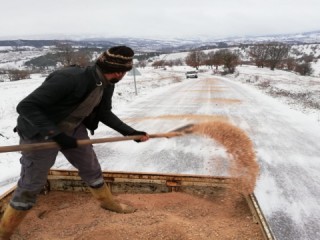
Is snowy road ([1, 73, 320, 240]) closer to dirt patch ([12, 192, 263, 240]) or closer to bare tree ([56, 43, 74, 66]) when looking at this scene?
dirt patch ([12, 192, 263, 240])

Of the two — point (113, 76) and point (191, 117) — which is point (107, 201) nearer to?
point (113, 76)

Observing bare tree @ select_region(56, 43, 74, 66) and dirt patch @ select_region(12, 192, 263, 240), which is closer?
dirt patch @ select_region(12, 192, 263, 240)

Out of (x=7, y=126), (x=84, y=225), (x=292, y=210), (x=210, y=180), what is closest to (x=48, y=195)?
(x=84, y=225)

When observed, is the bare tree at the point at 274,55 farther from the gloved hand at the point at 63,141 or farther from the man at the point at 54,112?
the gloved hand at the point at 63,141

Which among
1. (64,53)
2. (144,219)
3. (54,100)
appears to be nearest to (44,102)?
(54,100)

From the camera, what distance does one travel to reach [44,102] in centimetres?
257

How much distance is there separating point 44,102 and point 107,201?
5.07ft

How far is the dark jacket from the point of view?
254 centimetres

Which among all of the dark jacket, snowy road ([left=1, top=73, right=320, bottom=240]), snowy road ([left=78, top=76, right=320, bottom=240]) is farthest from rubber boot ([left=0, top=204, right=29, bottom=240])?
snowy road ([left=78, top=76, right=320, bottom=240])

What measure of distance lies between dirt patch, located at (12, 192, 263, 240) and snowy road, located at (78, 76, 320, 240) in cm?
61

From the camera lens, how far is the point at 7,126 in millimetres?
9641

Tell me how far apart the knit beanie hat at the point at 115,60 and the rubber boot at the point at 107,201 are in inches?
55.6

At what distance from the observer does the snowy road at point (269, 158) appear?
395 cm

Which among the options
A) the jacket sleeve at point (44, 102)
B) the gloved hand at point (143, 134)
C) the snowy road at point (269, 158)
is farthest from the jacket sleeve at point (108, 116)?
the snowy road at point (269, 158)
